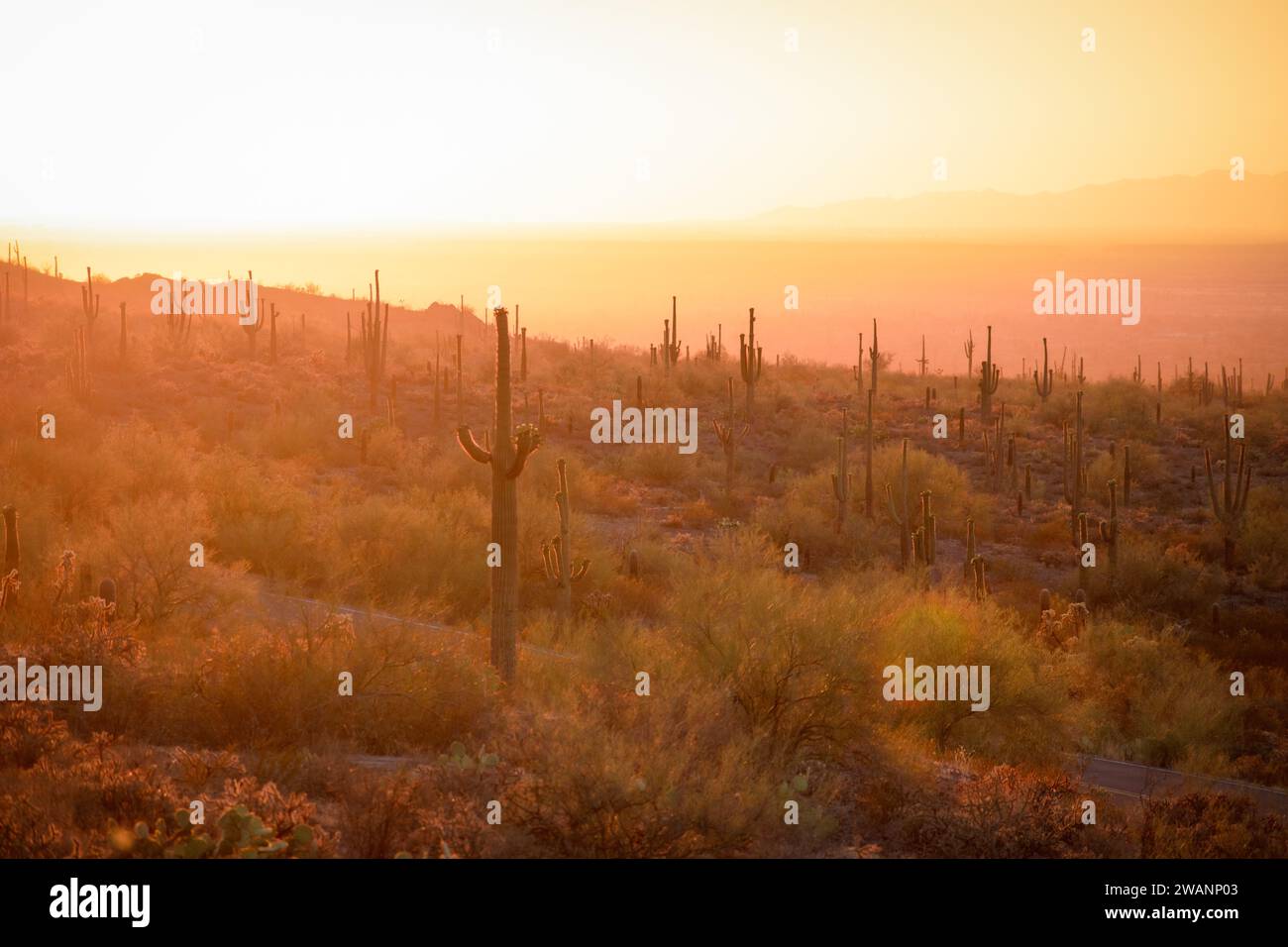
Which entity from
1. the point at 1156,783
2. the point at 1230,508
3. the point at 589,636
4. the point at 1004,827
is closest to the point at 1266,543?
the point at 1230,508

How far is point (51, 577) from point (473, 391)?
33148 mm

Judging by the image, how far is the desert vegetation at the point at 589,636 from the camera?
906 centimetres

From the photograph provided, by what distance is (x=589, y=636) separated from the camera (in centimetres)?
1697

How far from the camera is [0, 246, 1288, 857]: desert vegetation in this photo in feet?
29.7

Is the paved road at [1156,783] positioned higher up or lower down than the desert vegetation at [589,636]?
lower down

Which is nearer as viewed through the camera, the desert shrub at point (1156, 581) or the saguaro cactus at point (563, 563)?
the saguaro cactus at point (563, 563)

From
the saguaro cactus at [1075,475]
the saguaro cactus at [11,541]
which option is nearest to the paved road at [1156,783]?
the saguaro cactus at [11,541]

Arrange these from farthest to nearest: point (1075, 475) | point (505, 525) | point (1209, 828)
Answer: point (1075, 475) < point (505, 525) < point (1209, 828)

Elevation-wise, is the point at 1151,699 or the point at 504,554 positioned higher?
Result: the point at 504,554

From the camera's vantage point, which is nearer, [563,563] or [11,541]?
[11,541]

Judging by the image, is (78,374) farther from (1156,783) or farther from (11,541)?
(1156,783)

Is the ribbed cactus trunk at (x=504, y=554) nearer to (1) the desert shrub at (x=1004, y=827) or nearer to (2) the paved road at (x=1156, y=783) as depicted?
(1) the desert shrub at (x=1004, y=827)
